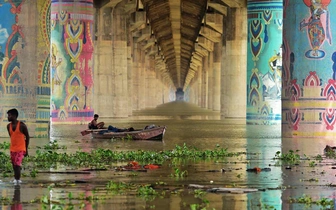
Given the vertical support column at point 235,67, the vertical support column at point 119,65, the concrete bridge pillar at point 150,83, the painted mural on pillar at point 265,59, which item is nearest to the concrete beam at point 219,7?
the vertical support column at point 235,67

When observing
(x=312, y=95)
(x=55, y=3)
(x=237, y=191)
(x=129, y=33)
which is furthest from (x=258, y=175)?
(x=129, y=33)

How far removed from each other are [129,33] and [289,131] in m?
38.8

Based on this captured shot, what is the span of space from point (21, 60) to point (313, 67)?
29.9ft

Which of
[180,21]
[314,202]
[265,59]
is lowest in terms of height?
[314,202]

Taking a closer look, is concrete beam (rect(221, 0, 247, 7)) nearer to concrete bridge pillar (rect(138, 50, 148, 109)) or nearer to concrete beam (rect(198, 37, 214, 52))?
concrete bridge pillar (rect(138, 50, 148, 109))

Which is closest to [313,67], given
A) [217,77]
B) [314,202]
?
[314,202]

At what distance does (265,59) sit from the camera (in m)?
46.0

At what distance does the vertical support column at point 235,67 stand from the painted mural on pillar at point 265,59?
28.7 feet

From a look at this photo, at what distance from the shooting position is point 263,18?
4556 cm

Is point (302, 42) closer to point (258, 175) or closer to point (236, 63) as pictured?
point (258, 175)

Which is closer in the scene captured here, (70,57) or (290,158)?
(290,158)

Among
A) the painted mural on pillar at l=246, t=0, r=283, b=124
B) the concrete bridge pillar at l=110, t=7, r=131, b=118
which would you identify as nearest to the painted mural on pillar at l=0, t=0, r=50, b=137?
the painted mural on pillar at l=246, t=0, r=283, b=124

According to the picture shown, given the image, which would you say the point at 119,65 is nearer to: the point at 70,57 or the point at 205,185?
the point at 70,57

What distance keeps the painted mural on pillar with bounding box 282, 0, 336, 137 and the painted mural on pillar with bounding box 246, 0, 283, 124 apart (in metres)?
16.2
